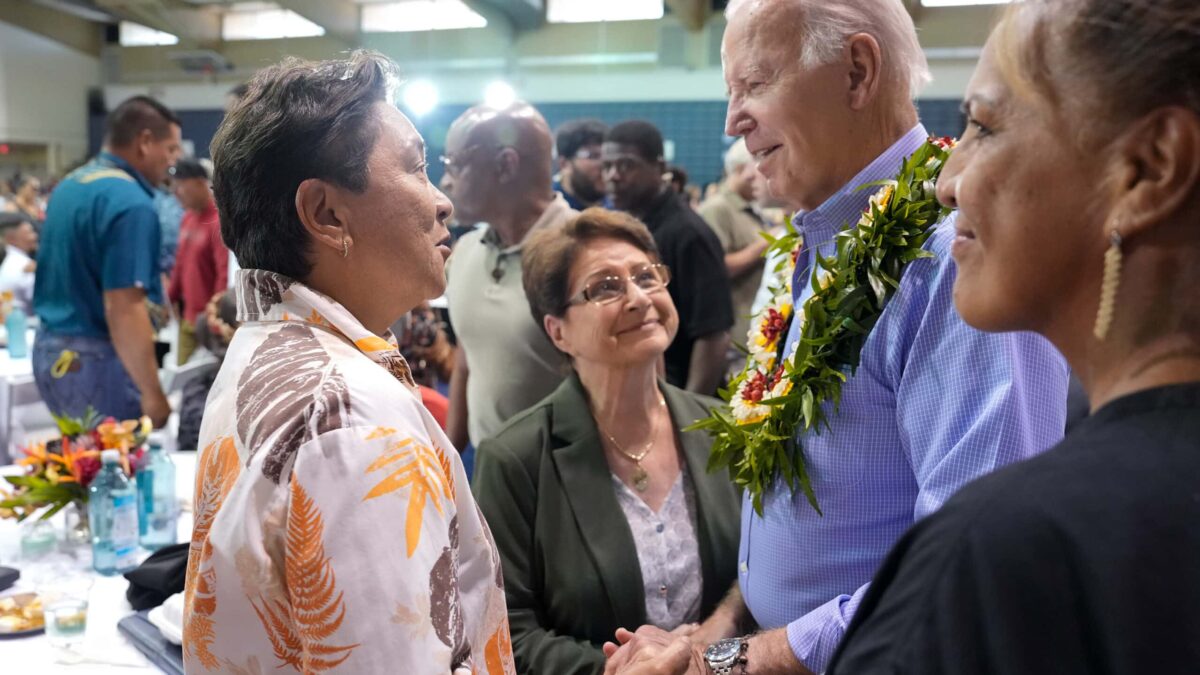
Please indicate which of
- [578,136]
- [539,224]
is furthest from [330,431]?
[578,136]

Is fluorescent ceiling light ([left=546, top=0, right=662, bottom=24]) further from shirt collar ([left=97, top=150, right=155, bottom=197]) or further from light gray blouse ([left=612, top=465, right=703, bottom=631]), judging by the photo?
light gray blouse ([left=612, top=465, right=703, bottom=631])

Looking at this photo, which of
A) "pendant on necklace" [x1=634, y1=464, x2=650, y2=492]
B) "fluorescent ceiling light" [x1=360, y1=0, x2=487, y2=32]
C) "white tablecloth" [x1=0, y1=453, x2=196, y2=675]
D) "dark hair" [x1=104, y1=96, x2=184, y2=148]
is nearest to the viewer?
"white tablecloth" [x1=0, y1=453, x2=196, y2=675]

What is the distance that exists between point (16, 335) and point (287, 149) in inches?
186

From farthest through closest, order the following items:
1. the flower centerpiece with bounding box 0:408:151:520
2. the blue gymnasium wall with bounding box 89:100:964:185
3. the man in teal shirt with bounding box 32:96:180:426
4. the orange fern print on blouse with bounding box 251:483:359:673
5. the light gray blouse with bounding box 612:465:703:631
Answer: the blue gymnasium wall with bounding box 89:100:964:185
the man in teal shirt with bounding box 32:96:180:426
the flower centerpiece with bounding box 0:408:151:520
the light gray blouse with bounding box 612:465:703:631
the orange fern print on blouse with bounding box 251:483:359:673

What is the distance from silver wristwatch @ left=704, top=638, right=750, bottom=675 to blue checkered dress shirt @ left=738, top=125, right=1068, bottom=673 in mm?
89

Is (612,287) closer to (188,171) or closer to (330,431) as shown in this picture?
(330,431)

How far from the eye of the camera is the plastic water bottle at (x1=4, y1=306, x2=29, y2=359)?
5.00 metres

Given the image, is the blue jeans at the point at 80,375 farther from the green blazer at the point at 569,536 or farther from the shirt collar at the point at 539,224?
the green blazer at the point at 569,536

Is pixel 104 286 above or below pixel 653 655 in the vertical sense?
above

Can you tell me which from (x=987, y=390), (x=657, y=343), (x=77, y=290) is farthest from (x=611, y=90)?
(x=987, y=390)

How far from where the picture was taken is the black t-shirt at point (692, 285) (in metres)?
3.31

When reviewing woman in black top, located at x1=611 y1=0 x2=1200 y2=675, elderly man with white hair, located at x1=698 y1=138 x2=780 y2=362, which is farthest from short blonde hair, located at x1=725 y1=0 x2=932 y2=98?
elderly man with white hair, located at x1=698 y1=138 x2=780 y2=362

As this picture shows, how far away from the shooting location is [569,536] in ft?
6.35

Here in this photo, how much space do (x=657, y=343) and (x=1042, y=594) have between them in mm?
1570
